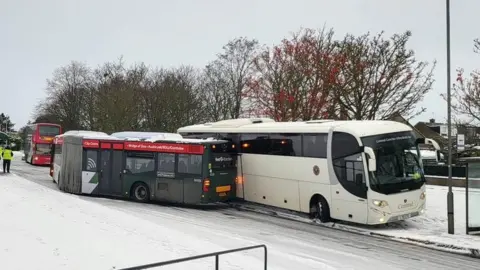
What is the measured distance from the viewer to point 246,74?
50.6 metres

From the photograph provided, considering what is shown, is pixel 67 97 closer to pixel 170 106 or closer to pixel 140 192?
pixel 170 106

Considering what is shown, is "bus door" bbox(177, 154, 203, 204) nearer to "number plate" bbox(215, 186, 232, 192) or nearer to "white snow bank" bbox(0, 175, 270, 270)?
"number plate" bbox(215, 186, 232, 192)

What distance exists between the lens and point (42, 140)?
41.8m

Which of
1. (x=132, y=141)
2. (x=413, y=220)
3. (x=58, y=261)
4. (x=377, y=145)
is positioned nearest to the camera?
(x=58, y=261)

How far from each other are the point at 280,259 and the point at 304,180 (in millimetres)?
6830

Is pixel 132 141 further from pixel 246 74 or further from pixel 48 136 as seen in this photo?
pixel 246 74

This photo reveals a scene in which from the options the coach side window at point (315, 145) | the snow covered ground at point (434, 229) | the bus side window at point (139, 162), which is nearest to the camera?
the snow covered ground at point (434, 229)

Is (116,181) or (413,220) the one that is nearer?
(413,220)

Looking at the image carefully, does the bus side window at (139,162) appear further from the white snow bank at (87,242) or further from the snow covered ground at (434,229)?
the white snow bank at (87,242)

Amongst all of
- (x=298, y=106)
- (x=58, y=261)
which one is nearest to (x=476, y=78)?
(x=298, y=106)

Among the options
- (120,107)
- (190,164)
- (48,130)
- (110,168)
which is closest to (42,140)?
(48,130)

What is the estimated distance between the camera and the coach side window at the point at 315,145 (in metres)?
16.4

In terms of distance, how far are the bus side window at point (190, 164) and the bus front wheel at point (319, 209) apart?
4.86m

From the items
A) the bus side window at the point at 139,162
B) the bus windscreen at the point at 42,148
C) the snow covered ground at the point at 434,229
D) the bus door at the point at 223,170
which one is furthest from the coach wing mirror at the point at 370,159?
the bus windscreen at the point at 42,148
